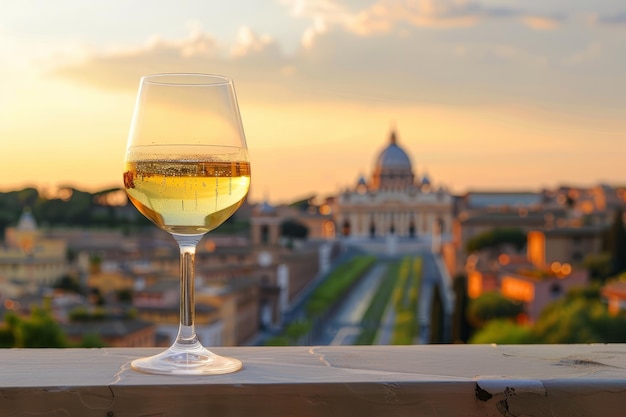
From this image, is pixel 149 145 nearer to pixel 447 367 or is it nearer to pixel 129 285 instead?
pixel 447 367

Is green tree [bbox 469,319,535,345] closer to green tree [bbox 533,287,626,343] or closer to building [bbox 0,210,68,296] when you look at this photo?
green tree [bbox 533,287,626,343]

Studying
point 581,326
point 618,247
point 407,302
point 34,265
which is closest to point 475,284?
point 407,302

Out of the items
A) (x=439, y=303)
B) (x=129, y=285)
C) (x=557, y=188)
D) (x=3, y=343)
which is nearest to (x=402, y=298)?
(x=129, y=285)

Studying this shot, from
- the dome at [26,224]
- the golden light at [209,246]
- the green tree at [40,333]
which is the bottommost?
the golden light at [209,246]

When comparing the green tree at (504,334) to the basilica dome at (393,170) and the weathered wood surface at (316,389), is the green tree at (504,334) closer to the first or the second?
the weathered wood surface at (316,389)

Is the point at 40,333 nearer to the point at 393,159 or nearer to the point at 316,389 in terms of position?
the point at 316,389

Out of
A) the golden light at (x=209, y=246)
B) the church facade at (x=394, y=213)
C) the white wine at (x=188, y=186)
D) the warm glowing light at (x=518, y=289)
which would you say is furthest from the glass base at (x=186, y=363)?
the church facade at (x=394, y=213)
